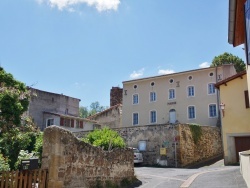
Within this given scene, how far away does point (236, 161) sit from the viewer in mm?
21188

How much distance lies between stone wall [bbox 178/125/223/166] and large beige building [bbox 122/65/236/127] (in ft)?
21.8

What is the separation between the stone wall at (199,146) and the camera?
2267 centimetres

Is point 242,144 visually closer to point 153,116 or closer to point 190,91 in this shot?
point 190,91

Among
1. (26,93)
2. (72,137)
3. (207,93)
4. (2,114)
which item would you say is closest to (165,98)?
(207,93)

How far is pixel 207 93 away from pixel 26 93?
2333 centimetres

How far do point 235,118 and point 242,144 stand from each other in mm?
1864

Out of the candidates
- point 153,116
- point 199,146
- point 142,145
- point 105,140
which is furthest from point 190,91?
point 105,140

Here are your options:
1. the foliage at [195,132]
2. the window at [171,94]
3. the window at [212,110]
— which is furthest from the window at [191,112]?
the foliage at [195,132]

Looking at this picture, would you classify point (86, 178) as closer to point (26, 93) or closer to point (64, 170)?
point (64, 170)

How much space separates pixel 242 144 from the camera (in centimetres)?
2120

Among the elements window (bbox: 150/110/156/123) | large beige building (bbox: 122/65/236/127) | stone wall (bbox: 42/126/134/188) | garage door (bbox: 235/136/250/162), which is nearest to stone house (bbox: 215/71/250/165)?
garage door (bbox: 235/136/250/162)

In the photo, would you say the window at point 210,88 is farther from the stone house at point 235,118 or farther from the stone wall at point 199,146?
the stone house at point 235,118

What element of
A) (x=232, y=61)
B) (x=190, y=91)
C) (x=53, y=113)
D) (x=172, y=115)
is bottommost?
(x=172, y=115)

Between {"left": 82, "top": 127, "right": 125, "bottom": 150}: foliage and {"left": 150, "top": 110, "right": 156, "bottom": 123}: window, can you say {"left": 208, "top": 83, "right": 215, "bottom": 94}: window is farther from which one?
{"left": 82, "top": 127, "right": 125, "bottom": 150}: foliage
